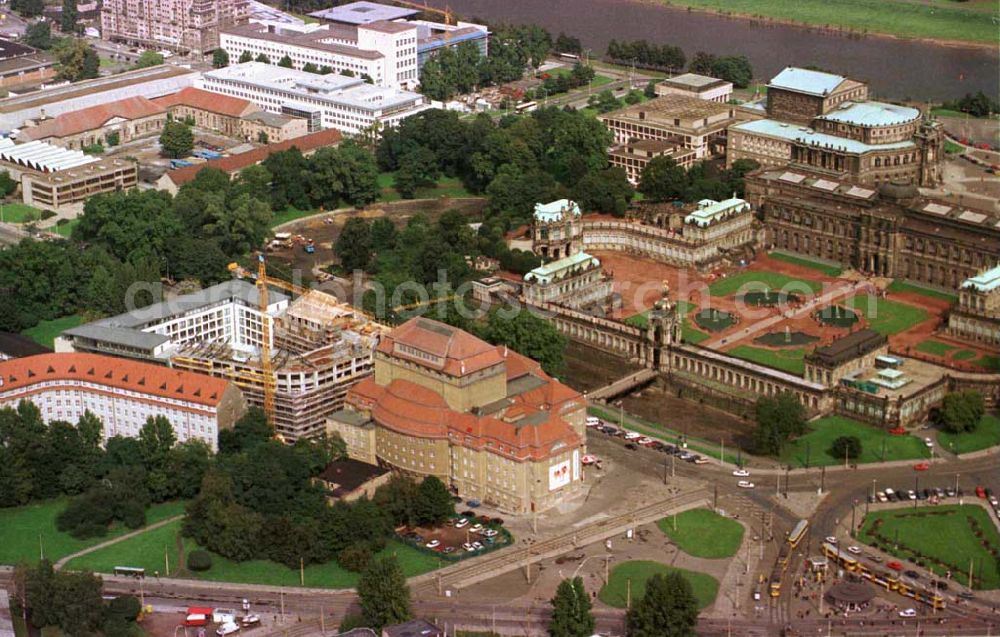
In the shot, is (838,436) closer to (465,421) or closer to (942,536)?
(942,536)

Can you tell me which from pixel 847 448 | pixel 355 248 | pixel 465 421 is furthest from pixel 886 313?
pixel 465 421

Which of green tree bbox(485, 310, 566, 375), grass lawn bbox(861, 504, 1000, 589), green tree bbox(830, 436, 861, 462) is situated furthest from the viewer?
green tree bbox(485, 310, 566, 375)

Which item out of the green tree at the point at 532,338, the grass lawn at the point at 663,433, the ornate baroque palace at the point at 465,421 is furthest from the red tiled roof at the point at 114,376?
the grass lawn at the point at 663,433

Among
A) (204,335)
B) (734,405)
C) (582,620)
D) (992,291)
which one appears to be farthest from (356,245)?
(582,620)

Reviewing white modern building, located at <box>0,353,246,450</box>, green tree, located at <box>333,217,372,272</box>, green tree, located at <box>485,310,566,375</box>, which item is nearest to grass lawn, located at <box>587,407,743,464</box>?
→ green tree, located at <box>485,310,566,375</box>

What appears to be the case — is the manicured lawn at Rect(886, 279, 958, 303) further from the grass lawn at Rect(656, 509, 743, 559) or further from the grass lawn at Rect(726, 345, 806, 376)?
the grass lawn at Rect(656, 509, 743, 559)

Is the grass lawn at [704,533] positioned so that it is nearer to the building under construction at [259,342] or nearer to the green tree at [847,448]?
the green tree at [847,448]

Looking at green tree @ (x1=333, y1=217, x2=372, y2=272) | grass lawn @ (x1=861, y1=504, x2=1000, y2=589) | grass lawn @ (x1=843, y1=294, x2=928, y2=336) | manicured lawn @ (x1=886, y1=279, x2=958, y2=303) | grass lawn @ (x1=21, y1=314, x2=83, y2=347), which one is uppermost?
green tree @ (x1=333, y1=217, x2=372, y2=272)
